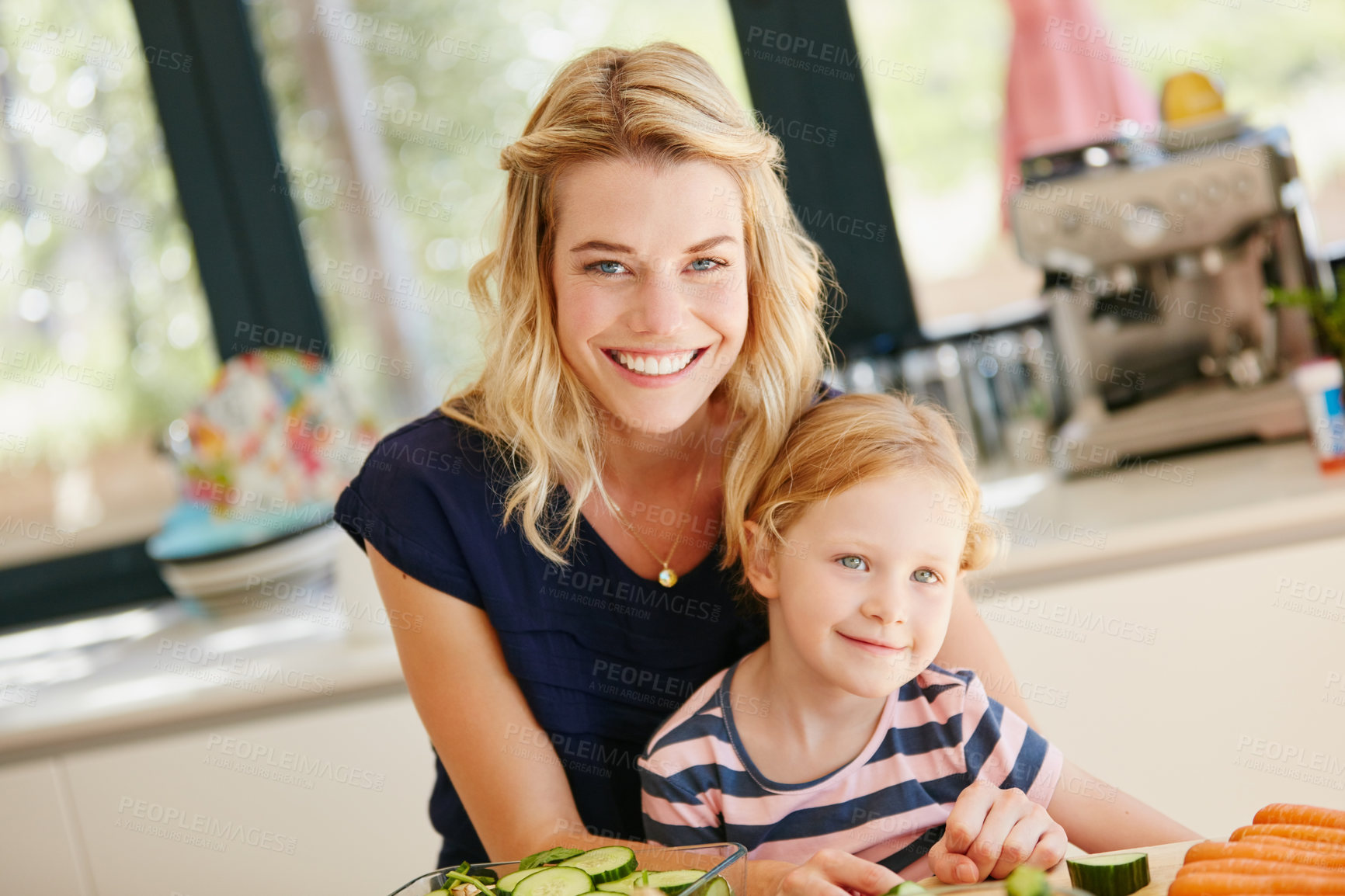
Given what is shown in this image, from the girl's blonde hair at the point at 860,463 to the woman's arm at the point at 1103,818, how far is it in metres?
0.23

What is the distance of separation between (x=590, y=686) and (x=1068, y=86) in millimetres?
1711

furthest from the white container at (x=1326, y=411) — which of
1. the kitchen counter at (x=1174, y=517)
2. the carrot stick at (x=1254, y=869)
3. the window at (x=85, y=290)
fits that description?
the window at (x=85, y=290)

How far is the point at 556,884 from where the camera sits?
0.78 metres

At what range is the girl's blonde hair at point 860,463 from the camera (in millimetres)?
1103

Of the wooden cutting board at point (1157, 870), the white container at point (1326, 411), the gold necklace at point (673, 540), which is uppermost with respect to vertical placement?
the gold necklace at point (673, 540)

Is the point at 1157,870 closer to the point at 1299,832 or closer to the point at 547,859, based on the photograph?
the point at 1299,832

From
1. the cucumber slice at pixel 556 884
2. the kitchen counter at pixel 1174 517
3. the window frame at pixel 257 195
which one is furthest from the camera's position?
the window frame at pixel 257 195

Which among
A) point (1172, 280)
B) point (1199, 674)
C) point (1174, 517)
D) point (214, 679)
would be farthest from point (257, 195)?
point (1199, 674)

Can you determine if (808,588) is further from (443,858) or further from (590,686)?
(443,858)

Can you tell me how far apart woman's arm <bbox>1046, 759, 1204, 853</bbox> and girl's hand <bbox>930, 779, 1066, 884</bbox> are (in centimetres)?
15

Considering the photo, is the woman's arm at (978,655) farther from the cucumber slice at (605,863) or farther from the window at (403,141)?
the window at (403,141)

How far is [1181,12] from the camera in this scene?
2.37 metres

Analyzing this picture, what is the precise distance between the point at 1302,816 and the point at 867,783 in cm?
39

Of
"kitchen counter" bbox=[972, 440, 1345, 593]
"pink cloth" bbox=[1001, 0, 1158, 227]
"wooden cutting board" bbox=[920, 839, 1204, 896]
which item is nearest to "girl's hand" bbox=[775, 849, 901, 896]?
"wooden cutting board" bbox=[920, 839, 1204, 896]
